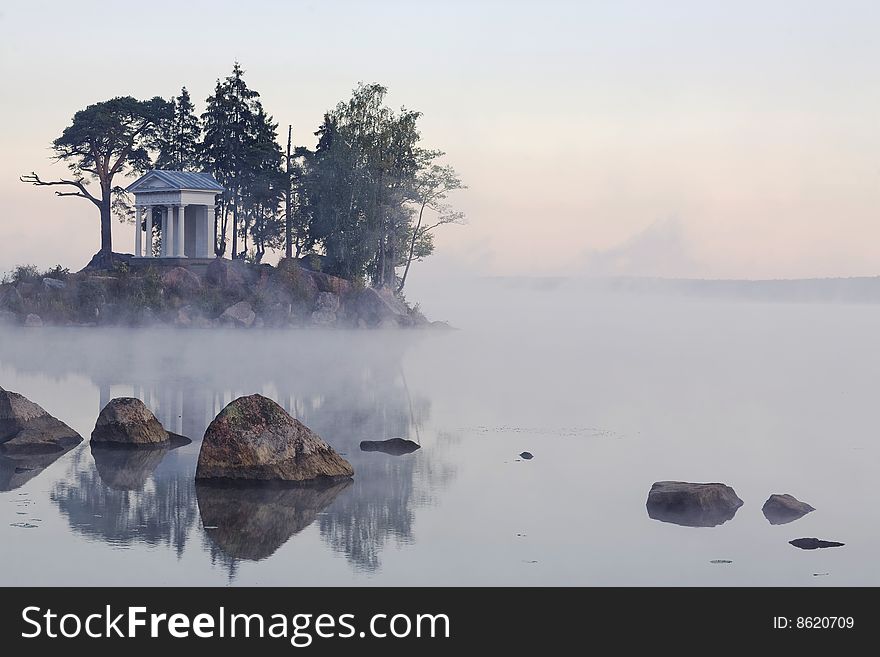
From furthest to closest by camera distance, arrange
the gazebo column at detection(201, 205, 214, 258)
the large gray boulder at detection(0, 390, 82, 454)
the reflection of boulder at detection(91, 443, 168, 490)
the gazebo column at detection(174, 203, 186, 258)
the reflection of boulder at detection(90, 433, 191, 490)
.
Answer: the gazebo column at detection(201, 205, 214, 258), the gazebo column at detection(174, 203, 186, 258), the large gray boulder at detection(0, 390, 82, 454), the reflection of boulder at detection(90, 433, 191, 490), the reflection of boulder at detection(91, 443, 168, 490)

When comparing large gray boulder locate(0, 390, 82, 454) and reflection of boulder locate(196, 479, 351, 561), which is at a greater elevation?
Answer: large gray boulder locate(0, 390, 82, 454)

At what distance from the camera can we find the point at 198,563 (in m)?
17.9

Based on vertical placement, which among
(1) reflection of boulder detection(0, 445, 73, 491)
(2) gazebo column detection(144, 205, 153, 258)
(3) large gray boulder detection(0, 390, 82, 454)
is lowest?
(1) reflection of boulder detection(0, 445, 73, 491)

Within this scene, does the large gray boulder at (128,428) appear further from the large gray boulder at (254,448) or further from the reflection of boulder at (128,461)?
the large gray boulder at (254,448)

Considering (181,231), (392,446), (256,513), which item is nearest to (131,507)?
(256,513)

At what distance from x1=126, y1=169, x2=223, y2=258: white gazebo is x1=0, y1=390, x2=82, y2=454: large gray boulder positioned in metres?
56.7

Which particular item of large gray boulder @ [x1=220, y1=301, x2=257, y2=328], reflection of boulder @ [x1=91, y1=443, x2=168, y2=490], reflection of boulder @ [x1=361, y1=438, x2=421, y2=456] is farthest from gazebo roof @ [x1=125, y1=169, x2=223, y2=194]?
reflection of boulder @ [x1=361, y1=438, x2=421, y2=456]

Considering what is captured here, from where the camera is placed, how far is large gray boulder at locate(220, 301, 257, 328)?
3361 inches

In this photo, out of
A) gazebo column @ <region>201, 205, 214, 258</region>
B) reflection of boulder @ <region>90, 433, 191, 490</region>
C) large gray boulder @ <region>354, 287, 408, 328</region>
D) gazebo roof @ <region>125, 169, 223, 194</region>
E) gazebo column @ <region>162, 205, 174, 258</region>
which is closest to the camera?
reflection of boulder @ <region>90, 433, 191, 490</region>

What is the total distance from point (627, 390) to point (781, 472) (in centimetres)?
2161

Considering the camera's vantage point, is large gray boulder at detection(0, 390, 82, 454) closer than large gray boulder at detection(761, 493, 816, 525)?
No

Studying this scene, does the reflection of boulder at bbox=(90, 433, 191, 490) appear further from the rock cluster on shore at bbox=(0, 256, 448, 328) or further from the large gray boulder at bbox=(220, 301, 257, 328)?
the rock cluster on shore at bbox=(0, 256, 448, 328)

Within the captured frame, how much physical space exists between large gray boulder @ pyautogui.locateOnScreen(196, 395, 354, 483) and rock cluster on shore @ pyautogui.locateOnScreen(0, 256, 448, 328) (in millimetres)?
61323
